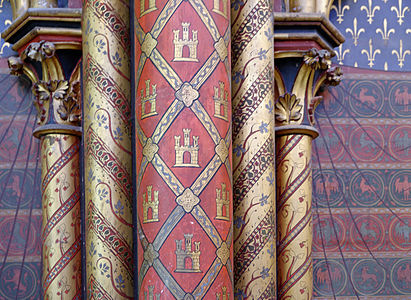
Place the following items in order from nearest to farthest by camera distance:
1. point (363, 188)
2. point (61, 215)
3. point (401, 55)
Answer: point (61, 215) < point (363, 188) < point (401, 55)

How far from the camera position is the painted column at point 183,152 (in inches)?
202

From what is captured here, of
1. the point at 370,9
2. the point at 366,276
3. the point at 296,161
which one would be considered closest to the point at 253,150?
the point at 296,161

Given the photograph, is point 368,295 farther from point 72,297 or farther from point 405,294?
point 72,297

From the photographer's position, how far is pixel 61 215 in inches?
235

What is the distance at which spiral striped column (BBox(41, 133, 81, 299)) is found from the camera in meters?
5.91

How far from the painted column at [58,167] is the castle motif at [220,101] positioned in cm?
108

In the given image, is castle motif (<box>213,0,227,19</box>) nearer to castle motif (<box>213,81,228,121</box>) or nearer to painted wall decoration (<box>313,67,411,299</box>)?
castle motif (<box>213,81,228,121</box>)

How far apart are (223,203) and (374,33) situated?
204cm

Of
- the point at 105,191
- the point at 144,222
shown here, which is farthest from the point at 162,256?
the point at 105,191

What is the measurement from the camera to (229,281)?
17.4 ft

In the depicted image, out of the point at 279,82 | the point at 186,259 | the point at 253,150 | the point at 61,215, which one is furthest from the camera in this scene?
the point at 279,82

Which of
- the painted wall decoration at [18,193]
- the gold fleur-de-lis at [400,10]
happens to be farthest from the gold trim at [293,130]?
the painted wall decoration at [18,193]

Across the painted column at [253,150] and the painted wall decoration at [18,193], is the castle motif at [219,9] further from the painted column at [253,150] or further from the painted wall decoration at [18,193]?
the painted wall decoration at [18,193]

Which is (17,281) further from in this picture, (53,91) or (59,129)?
(53,91)
